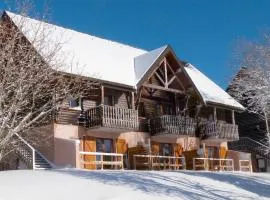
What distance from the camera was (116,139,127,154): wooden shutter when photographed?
29.2m

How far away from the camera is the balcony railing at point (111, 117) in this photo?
88.0 feet

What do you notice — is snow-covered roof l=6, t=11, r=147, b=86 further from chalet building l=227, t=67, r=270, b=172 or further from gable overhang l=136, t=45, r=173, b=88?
chalet building l=227, t=67, r=270, b=172

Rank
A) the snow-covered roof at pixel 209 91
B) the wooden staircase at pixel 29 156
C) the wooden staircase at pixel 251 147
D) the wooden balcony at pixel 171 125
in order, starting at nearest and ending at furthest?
1. the wooden staircase at pixel 29 156
2. the wooden balcony at pixel 171 125
3. the snow-covered roof at pixel 209 91
4. the wooden staircase at pixel 251 147

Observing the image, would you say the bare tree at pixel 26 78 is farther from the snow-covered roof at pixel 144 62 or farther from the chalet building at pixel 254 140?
the chalet building at pixel 254 140

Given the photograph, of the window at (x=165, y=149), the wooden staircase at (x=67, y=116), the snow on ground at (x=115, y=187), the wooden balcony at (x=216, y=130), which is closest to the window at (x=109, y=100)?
the wooden staircase at (x=67, y=116)

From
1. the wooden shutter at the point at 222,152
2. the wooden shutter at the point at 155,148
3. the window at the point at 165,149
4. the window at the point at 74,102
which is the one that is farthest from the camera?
the wooden shutter at the point at 222,152

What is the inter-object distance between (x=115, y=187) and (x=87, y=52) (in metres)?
16.8

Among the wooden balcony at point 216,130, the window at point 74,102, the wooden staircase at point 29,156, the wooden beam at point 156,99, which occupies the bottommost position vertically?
the wooden staircase at point 29,156

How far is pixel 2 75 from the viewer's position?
20.6 metres

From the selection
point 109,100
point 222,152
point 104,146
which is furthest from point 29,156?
point 222,152

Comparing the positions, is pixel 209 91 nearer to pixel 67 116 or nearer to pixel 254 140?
pixel 254 140

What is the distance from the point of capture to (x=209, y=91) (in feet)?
124

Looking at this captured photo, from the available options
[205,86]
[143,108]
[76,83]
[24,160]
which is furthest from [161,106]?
[24,160]

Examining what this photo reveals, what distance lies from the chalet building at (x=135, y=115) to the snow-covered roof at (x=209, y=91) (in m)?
0.15
